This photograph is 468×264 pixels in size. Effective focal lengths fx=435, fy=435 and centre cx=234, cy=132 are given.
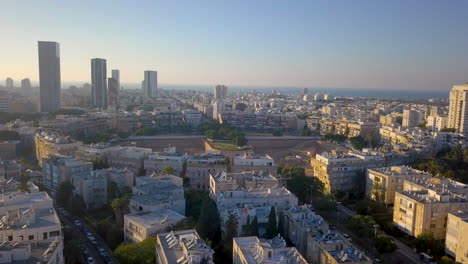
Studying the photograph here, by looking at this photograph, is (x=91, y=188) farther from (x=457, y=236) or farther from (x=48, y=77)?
(x=48, y=77)

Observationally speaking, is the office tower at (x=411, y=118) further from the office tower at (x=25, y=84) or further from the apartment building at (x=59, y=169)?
the office tower at (x=25, y=84)

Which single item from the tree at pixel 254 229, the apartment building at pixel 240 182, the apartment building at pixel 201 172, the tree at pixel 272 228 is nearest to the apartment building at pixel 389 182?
the apartment building at pixel 240 182

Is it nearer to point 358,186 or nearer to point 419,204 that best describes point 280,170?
point 358,186

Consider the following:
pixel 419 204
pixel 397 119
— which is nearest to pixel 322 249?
pixel 419 204

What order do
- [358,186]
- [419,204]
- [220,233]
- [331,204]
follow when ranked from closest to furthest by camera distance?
1. [220,233]
2. [419,204]
3. [331,204]
4. [358,186]

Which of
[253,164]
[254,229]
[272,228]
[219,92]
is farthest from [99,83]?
[272,228]

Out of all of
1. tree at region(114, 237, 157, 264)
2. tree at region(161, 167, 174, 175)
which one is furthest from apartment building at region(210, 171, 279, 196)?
tree at region(114, 237, 157, 264)
